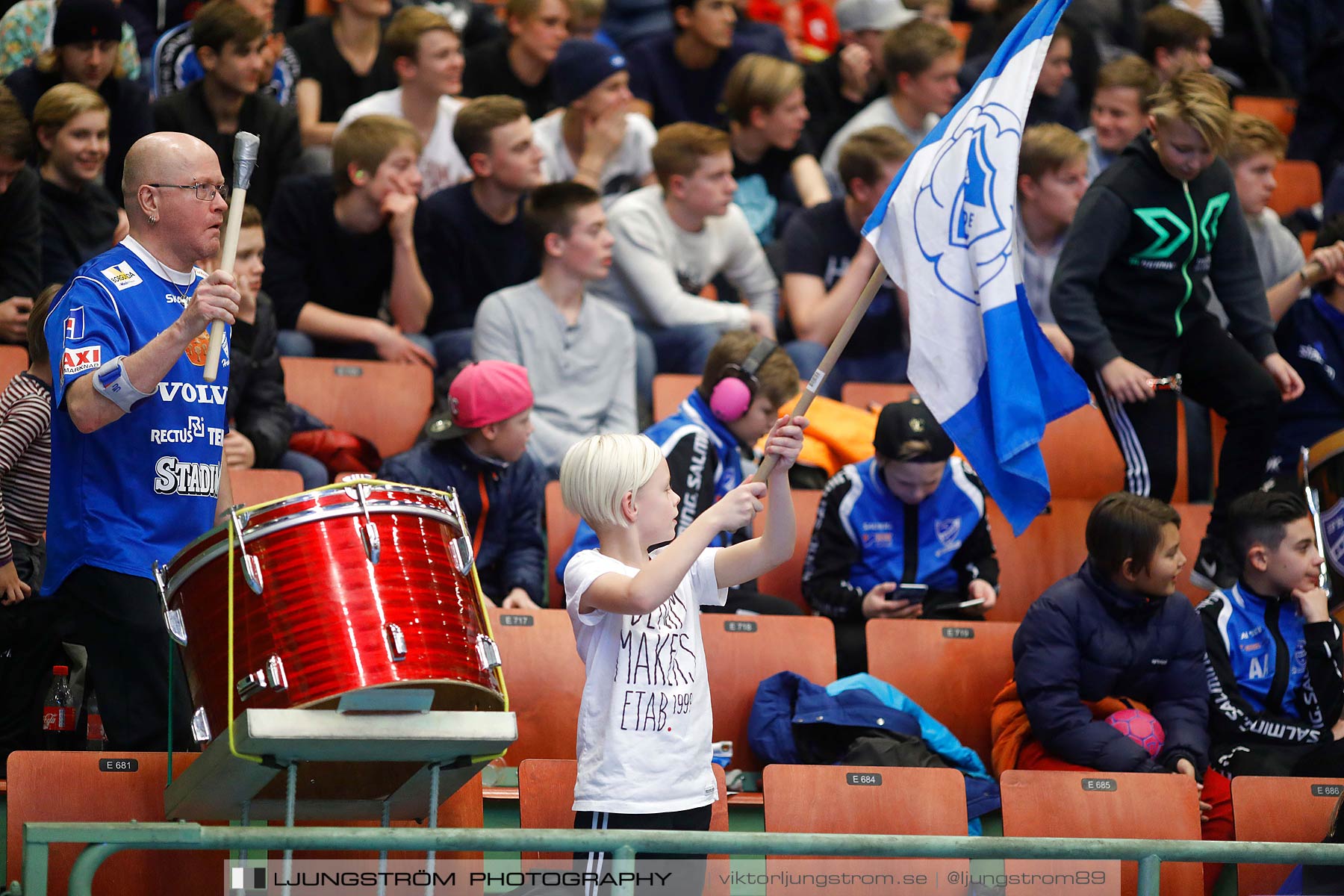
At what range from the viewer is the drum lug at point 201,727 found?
3.43 meters

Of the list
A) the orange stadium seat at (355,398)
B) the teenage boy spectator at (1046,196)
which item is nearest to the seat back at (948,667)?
the teenage boy spectator at (1046,196)

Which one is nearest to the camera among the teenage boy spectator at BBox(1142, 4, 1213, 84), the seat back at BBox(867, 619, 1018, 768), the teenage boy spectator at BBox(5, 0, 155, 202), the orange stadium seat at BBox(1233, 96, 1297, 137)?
the seat back at BBox(867, 619, 1018, 768)

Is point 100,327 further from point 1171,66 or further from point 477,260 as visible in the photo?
point 1171,66

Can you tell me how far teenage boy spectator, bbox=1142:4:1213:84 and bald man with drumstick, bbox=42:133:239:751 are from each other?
249 inches

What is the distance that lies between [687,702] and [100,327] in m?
1.62

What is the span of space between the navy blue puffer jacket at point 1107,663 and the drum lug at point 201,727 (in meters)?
2.53

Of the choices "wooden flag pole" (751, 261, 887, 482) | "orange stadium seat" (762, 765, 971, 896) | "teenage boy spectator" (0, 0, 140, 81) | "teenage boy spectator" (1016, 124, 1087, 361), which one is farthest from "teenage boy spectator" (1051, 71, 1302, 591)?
"teenage boy spectator" (0, 0, 140, 81)

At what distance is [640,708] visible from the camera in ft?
12.0

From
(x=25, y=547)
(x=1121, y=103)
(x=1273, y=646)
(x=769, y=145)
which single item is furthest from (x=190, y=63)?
(x=1273, y=646)

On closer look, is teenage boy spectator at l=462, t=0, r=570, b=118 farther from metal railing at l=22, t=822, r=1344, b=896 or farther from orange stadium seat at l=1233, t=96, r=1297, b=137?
metal railing at l=22, t=822, r=1344, b=896

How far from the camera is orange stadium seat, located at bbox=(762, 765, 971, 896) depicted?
14.1ft

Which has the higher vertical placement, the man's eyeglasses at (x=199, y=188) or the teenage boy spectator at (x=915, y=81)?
the teenage boy spectator at (x=915, y=81)

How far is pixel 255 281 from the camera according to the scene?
5781mm

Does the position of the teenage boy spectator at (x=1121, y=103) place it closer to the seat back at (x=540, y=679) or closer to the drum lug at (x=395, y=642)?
the seat back at (x=540, y=679)
